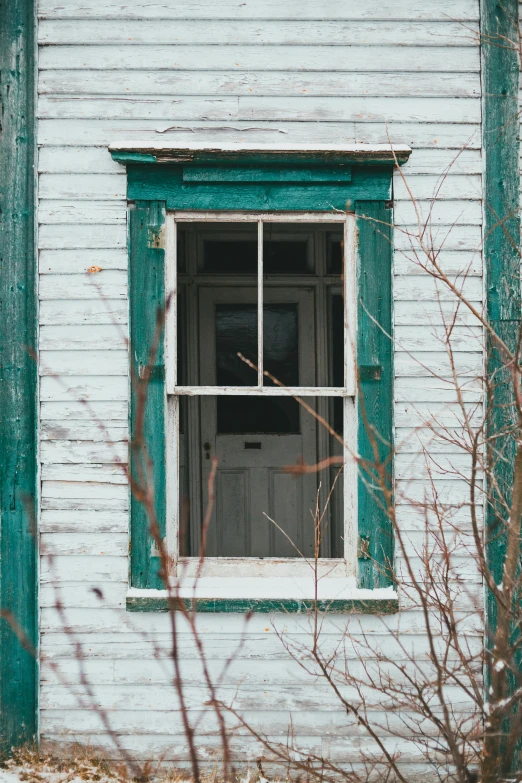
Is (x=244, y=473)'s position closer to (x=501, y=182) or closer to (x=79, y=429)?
(x=79, y=429)

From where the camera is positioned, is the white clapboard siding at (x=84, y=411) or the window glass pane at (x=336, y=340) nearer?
the white clapboard siding at (x=84, y=411)

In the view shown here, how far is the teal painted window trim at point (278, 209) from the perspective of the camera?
3.61m

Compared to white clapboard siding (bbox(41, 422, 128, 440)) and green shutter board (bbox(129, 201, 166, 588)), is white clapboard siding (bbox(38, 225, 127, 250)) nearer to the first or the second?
green shutter board (bbox(129, 201, 166, 588))

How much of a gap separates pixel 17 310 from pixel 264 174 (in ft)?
4.63

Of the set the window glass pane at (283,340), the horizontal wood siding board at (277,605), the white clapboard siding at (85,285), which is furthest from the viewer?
the window glass pane at (283,340)

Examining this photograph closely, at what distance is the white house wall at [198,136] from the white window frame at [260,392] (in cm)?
23

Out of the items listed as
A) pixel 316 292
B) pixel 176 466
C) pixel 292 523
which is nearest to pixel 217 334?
pixel 316 292

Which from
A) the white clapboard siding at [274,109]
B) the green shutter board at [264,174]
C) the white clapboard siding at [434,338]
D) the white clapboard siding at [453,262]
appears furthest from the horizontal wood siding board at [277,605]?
the white clapboard siding at [274,109]

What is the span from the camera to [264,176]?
3.62 meters

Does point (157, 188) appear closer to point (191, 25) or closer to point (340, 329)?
point (191, 25)

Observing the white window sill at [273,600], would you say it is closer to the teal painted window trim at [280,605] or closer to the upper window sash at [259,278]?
the teal painted window trim at [280,605]

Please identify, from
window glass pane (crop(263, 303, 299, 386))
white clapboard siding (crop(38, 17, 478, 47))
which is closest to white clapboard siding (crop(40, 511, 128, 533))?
white clapboard siding (crop(38, 17, 478, 47))

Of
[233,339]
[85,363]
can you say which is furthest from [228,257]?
[85,363]

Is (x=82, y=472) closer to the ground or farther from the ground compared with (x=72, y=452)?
closer to the ground
